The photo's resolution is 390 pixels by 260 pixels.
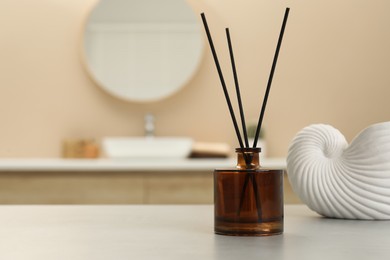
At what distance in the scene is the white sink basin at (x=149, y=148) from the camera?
292 centimetres

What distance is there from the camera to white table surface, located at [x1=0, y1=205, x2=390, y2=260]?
0.64m

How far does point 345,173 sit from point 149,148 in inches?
78.3

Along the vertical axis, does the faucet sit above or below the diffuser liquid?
above

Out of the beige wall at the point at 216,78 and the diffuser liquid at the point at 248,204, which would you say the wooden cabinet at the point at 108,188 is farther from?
the diffuser liquid at the point at 248,204

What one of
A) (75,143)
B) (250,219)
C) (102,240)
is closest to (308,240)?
(250,219)

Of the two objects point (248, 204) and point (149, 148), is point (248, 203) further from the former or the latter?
point (149, 148)

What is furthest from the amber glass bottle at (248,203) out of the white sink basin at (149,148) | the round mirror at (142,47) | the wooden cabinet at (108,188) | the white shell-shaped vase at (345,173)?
the round mirror at (142,47)

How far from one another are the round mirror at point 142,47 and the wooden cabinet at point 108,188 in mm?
834

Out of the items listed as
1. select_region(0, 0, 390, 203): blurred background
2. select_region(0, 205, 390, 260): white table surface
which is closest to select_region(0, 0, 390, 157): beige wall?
select_region(0, 0, 390, 203): blurred background

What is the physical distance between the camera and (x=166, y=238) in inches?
30.0

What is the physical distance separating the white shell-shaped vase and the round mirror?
245cm

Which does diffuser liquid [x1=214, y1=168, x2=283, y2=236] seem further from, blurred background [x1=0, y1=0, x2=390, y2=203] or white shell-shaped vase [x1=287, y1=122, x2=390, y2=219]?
blurred background [x1=0, y1=0, x2=390, y2=203]

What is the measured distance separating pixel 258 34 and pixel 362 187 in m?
2.59

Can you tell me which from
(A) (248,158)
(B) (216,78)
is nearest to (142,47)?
(B) (216,78)
